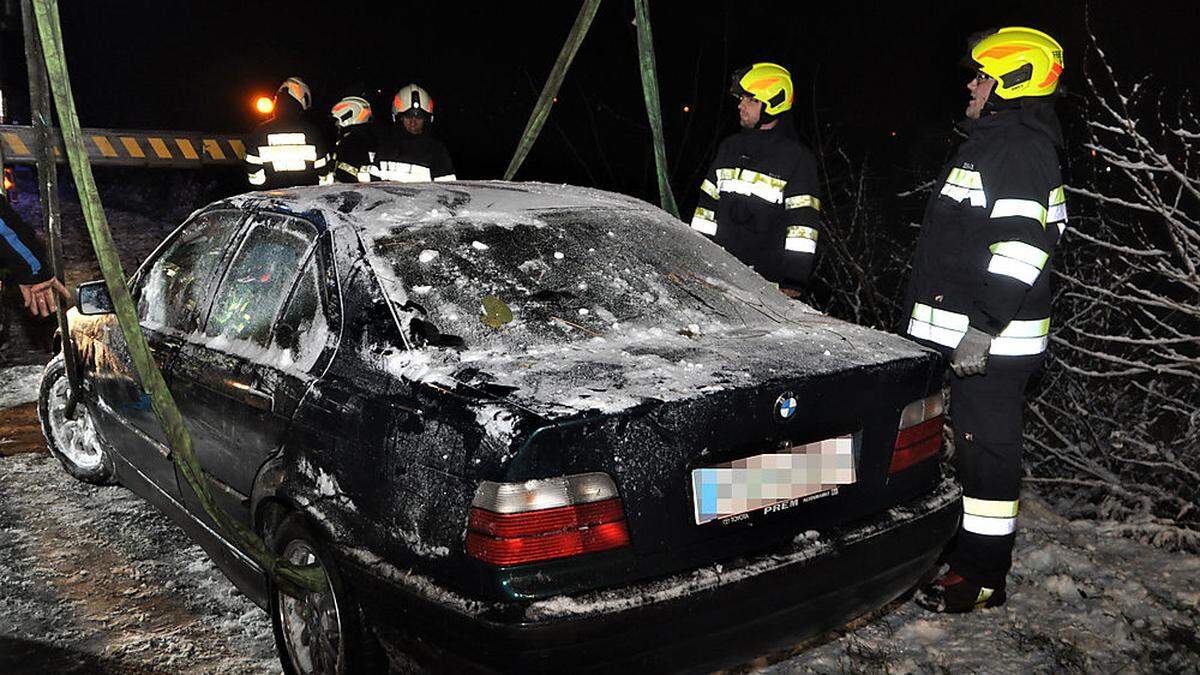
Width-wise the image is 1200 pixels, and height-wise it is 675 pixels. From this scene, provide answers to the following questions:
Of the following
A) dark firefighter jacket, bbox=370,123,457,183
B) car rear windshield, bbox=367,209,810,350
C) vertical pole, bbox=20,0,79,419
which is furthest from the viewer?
dark firefighter jacket, bbox=370,123,457,183

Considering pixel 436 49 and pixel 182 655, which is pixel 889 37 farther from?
pixel 182 655

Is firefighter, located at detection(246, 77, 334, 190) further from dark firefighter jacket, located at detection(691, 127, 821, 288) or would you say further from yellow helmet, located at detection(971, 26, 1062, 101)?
yellow helmet, located at detection(971, 26, 1062, 101)

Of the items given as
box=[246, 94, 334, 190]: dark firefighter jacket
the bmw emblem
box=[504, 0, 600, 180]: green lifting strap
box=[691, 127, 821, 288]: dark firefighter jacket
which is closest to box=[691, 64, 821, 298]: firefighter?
box=[691, 127, 821, 288]: dark firefighter jacket

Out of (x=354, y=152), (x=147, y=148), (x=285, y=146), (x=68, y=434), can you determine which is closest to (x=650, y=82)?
(x=68, y=434)

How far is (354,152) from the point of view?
8305 mm

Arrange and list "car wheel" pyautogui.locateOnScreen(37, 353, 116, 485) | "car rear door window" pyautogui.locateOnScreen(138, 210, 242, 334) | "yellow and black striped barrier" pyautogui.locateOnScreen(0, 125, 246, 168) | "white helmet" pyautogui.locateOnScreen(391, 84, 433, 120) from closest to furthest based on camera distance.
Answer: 1. "car rear door window" pyautogui.locateOnScreen(138, 210, 242, 334)
2. "car wheel" pyautogui.locateOnScreen(37, 353, 116, 485)
3. "white helmet" pyautogui.locateOnScreen(391, 84, 433, 120)
4. "yellow and black striped barrier" pyautogui.locateOnScreen(0, 125, 246, 168)

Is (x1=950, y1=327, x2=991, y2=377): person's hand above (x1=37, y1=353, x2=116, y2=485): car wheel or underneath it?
above

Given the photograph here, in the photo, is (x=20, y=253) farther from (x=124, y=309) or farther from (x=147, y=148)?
(x=147, y=148)

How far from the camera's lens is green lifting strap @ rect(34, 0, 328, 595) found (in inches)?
92.6

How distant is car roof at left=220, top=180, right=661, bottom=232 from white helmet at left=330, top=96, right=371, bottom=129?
5163 mm

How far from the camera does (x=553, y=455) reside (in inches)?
79.9

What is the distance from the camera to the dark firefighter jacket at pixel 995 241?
3.09 meters

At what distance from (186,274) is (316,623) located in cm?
159

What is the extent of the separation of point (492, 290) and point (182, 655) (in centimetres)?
159
